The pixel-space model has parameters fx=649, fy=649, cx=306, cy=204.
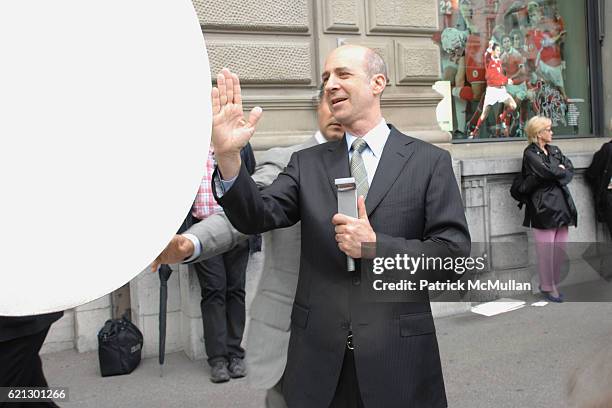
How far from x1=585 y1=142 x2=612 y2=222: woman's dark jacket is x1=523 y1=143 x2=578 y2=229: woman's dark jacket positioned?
0.97 metres

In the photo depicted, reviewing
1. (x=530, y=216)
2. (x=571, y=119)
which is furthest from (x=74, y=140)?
(x=571, y=119)

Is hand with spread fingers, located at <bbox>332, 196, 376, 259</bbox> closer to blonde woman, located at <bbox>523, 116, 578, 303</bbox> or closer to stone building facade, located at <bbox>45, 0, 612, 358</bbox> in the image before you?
stone building facade, located at <bbox>45, 0, 612, 358</bbox>

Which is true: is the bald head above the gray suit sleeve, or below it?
above

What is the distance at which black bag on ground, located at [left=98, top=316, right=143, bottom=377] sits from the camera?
4195mm

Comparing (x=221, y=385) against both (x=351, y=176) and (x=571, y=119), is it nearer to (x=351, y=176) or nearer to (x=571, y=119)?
(x=351, y=176)

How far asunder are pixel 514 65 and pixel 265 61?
159 inches

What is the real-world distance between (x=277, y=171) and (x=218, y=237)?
0.41m

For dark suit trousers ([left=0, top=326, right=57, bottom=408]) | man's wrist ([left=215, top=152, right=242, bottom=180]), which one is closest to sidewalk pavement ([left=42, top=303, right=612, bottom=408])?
dark suit trousers ([left=0, top=326, right=57, bottom=408])

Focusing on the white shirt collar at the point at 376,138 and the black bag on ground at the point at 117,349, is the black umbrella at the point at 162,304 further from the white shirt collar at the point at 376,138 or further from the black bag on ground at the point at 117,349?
the white shirt collar at the point at 376,138

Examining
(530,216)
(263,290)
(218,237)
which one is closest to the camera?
(218,237)

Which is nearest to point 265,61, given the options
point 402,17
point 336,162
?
point 402,17

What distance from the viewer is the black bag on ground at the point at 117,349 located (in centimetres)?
420

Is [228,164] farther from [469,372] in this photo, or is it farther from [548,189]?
[548,189]

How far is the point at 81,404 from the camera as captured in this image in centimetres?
379
